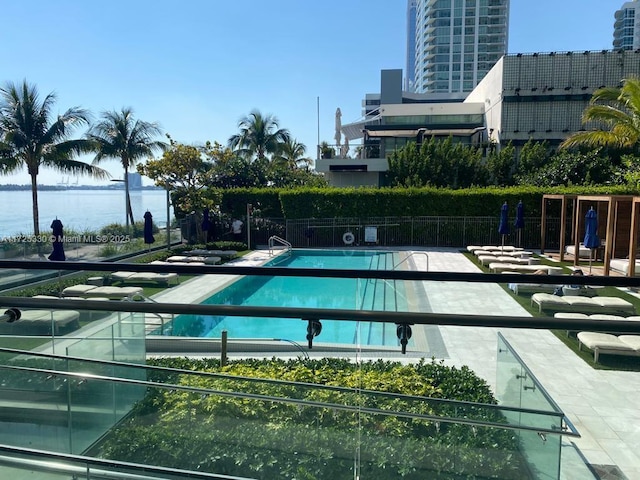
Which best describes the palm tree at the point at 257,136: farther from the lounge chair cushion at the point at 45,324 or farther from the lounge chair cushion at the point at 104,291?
the lounge chair cushion at the point at 45,324

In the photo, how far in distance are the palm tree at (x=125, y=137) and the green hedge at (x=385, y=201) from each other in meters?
10.2

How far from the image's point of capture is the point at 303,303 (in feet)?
7.11

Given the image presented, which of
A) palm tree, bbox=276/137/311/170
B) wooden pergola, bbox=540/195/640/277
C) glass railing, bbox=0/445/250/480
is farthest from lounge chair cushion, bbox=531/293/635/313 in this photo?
palm tree, bbox=276/137/311/170

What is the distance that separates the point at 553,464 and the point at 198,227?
21.2 meters

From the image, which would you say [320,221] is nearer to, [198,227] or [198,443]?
[198,227]

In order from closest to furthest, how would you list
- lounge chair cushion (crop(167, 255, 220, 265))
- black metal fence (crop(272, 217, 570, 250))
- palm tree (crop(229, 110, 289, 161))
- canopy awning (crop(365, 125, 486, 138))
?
lounge chair cushion (crop(167, 255, 220, 265)), black metal fence (crop(272, 217, 570, 250)), canopy awning (crop(365, 125, 486, 138)), palm tree (crop(229, 110, 289, 161))

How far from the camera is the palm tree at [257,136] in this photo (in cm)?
3728

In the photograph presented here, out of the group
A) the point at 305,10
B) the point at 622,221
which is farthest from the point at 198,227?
the point at 622,221

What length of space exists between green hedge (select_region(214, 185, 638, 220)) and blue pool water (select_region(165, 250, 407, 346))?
57.9 feet

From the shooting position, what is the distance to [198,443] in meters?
2.38

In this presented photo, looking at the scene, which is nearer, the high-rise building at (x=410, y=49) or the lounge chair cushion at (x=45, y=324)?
the lounge chair cushion at (x=45, y=324)

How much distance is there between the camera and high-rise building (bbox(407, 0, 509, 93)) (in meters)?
105

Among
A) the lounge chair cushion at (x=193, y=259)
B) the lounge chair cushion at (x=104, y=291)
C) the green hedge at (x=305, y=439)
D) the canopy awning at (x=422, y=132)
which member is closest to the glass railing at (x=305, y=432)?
the green hedge at (x=305, y=439)

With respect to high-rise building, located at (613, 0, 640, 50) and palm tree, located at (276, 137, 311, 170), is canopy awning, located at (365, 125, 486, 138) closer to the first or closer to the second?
palm tree, located at (276, 137, 311, 170)
